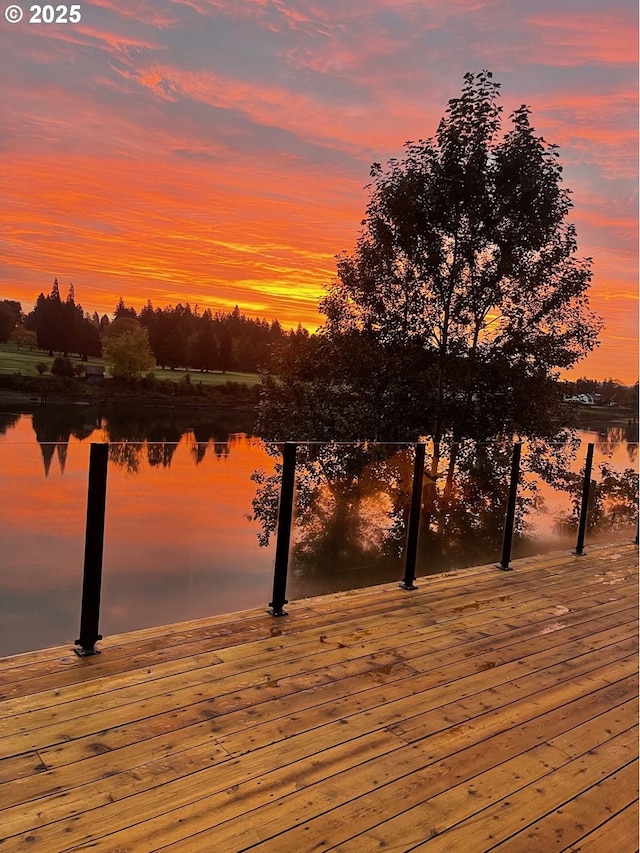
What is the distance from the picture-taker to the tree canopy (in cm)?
921

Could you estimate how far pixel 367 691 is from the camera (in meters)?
2.44

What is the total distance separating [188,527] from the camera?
11.0ft

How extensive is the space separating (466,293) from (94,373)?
11.8m

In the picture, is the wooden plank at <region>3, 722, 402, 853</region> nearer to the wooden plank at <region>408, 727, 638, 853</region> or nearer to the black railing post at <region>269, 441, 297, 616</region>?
the wooden plank at <region>408, 727, 638, 853</region>

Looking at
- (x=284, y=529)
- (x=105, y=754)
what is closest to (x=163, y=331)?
(x=284, y=529)

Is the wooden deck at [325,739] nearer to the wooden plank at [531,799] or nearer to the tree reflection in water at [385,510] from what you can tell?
the wooden plank at [531,799]

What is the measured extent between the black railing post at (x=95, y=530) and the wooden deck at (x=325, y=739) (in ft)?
0.70

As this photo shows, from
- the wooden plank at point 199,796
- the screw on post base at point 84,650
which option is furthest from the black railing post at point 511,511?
the screw on post base at point 84,650

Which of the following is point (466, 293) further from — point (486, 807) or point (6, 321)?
point (6, 321)

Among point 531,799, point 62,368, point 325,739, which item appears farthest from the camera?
point 62,368

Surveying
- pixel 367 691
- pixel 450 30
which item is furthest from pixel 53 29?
pixel 367 691

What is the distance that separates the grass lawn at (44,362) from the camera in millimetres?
13405

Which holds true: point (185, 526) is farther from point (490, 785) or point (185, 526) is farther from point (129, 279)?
point (129, 279)

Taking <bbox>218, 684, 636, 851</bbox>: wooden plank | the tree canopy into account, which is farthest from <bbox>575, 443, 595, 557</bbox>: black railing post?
the tree canopy
